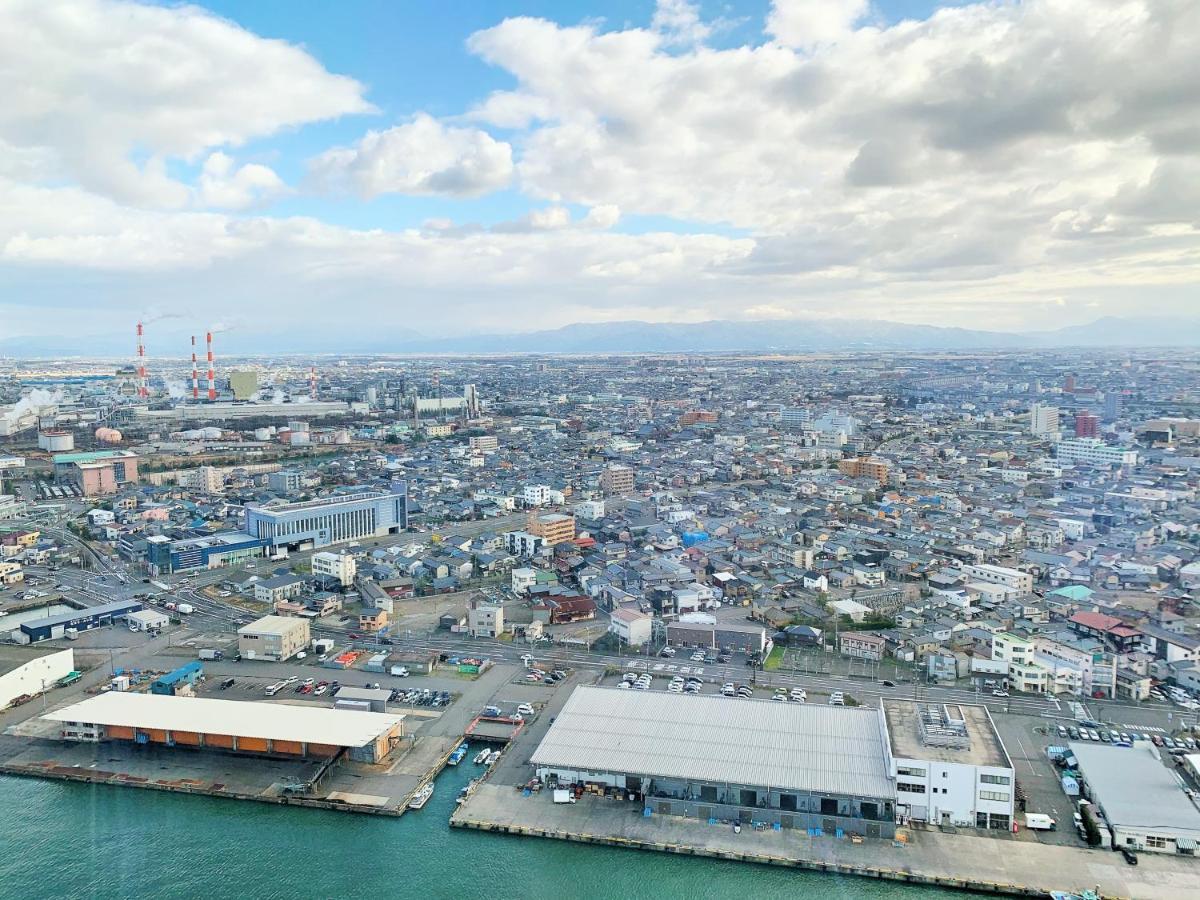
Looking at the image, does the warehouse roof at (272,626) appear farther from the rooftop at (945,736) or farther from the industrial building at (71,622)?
the rooftop at (945,736)

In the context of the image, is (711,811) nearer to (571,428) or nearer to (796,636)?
(796,636)

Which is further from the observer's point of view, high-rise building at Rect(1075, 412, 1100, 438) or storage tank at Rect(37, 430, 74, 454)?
storage tank at Rect(37, 430, 74, 454)

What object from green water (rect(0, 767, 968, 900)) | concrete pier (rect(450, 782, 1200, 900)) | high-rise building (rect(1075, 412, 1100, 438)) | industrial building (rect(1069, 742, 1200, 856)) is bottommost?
green water (rect(0, 767, 968, 900))

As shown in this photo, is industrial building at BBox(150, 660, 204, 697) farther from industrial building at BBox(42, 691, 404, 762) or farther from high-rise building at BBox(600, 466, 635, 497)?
A: high-rise building at BBox(600, 466, 635, 497)

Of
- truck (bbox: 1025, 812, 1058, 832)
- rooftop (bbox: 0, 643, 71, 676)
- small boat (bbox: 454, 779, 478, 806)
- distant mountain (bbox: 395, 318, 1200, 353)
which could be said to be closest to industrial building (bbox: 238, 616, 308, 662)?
rooftop (bbox: 0, 643, 71, 676)

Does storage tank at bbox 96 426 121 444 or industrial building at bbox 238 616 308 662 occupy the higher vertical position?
storage tank at bbox 96 426 121 444

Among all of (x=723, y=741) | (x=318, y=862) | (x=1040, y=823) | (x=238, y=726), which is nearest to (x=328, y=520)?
(x=238, y=726)

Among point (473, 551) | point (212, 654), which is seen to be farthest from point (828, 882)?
point (473, 551)
